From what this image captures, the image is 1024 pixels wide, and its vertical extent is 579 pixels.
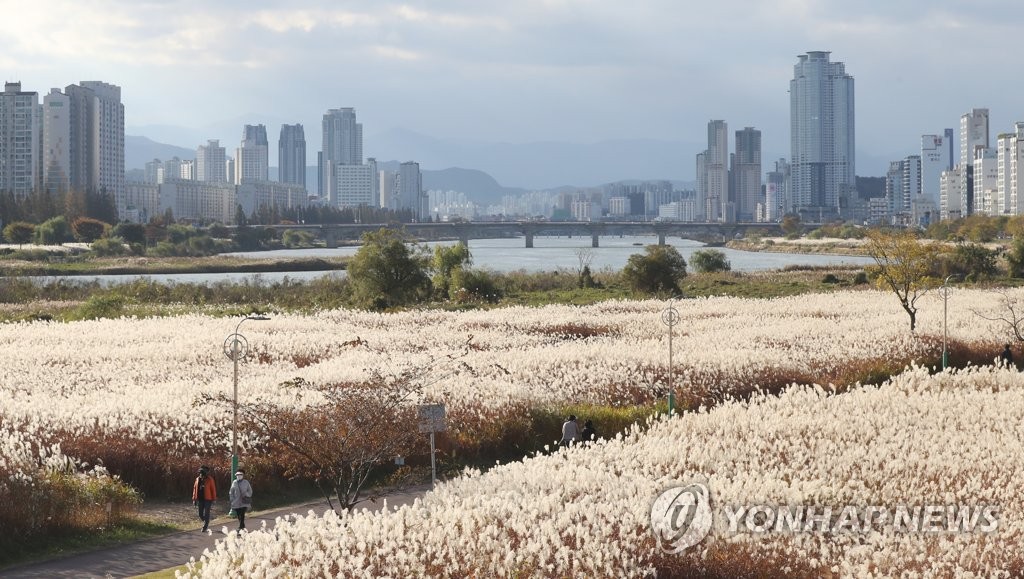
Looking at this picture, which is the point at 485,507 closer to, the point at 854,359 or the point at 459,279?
the point at 854,359

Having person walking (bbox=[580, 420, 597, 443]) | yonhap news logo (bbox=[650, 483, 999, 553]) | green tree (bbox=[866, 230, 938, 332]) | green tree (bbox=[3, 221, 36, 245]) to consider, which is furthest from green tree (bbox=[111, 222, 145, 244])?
yonhap news logo (bbox=[650, 483, 999, 553])

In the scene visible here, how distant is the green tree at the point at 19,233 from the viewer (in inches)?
6225

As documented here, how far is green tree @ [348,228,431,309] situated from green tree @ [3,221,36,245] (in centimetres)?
10424

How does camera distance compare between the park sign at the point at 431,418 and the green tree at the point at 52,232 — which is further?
the green tree at the point at 52,232

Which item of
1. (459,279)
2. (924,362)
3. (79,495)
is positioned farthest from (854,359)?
(459,279)

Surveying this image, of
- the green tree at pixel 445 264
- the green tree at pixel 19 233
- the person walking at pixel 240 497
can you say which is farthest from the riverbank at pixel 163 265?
the person walking at pixel 240 497

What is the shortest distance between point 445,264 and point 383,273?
1064cm

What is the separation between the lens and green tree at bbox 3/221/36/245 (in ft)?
519

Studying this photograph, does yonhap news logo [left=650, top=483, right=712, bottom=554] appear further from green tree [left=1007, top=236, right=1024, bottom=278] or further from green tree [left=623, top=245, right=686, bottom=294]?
green tree [left=1007, top=236, right=1024, bottom=278]

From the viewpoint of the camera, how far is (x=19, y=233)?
520ft

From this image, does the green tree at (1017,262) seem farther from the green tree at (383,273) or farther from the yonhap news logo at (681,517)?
the yonhap news logo at (681,517)

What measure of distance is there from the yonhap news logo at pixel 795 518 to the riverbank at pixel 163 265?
354 ft

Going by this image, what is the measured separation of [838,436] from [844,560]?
880 centimetres

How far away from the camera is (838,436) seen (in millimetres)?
23781
